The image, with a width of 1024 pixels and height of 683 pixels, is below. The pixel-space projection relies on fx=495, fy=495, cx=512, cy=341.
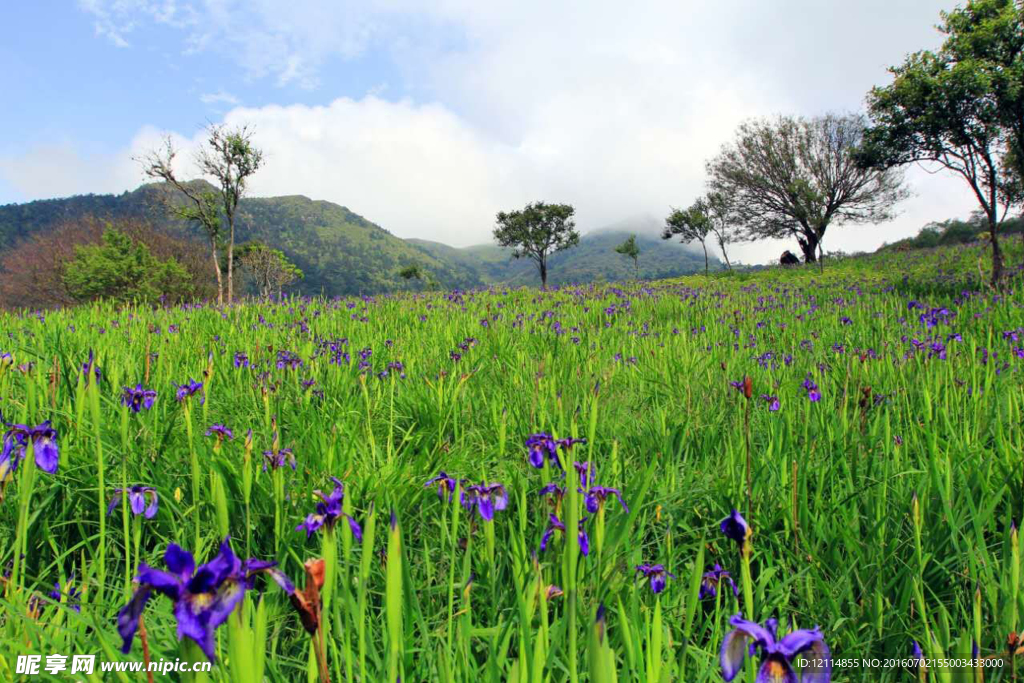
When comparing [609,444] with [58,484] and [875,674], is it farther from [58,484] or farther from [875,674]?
[58,484]

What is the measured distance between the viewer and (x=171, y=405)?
8.61 feet

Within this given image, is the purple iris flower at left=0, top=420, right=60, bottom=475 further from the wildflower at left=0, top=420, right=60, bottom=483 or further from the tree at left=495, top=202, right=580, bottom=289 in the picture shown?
the tree at left=495, top=202, right=580, bottom=289

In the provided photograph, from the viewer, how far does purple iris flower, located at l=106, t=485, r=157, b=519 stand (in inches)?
54.0

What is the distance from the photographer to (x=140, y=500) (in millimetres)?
1411

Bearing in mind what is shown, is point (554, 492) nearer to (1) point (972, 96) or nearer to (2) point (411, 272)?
(1) point (972, 96)

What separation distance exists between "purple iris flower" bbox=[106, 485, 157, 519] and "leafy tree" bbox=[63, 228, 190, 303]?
49.9 metres

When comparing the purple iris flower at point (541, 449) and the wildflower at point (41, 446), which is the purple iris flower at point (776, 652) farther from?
the wildflower at point (41, 446)

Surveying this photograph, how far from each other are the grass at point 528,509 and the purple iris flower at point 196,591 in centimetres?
3

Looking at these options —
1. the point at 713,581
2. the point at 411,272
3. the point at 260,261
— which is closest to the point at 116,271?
the point at 260,261

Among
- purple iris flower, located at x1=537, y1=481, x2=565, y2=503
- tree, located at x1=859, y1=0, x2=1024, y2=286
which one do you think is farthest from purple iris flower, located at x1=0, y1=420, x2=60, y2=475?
tree, located at x1=859, y1=0, x2=1024, y2=286

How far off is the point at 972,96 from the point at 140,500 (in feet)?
47.3

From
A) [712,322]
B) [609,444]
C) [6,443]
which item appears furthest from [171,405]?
[712,322]

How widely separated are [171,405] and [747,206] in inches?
1889

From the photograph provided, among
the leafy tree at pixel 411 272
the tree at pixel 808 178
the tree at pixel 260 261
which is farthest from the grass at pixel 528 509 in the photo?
the leafy tree at pixel 411 272
